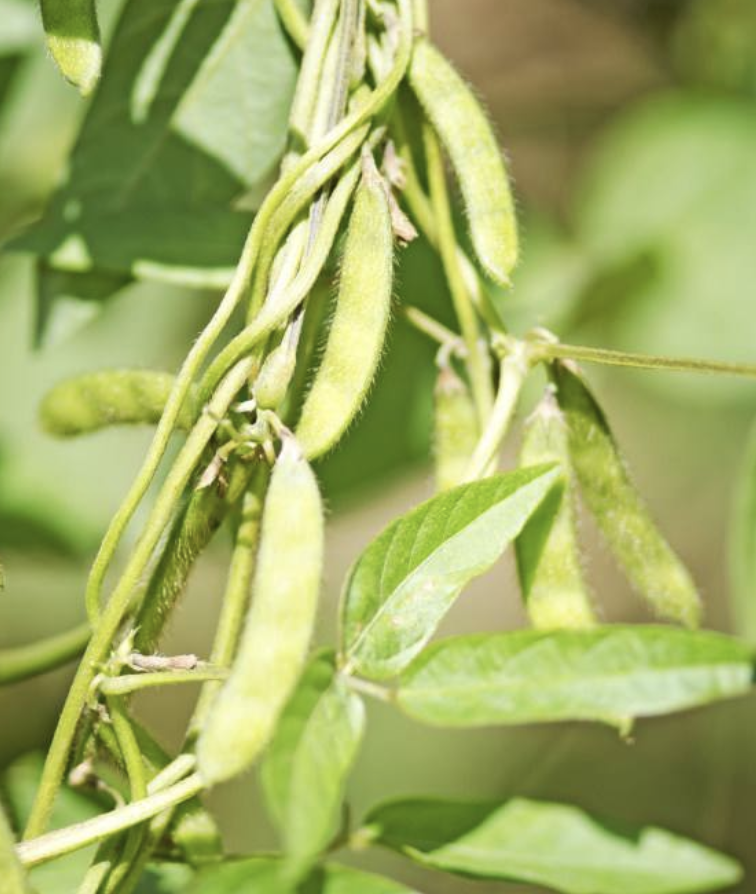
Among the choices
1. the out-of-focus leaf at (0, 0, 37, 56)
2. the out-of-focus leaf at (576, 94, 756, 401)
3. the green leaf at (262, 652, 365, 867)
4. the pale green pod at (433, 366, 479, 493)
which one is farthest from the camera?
the out-of-focus leaf at (576, 94, 756, 401)

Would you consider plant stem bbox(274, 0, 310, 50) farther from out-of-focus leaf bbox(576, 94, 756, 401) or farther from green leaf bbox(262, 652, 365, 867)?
out-of-focus leaf bbox(576, 94, 756, 401)

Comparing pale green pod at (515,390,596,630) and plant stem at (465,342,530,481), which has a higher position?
plant stem at (465,342,530,481)

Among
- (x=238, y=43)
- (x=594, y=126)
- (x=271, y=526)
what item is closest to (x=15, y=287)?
(x=238, y=43)

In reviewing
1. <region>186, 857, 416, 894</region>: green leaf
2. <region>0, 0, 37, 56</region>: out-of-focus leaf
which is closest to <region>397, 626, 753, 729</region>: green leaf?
<region>186, 857, 416, 894</region>: green leaf

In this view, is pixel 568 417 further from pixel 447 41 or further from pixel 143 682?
pixel 447 41

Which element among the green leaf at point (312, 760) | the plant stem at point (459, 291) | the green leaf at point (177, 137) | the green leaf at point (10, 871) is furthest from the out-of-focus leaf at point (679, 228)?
the green leaf at point (10, 871)

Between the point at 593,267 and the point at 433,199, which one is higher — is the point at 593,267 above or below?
below

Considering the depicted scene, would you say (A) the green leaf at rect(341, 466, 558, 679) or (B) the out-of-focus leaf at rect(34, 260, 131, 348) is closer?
(A) the green leaf at rect(341, 466, 558, 679)
